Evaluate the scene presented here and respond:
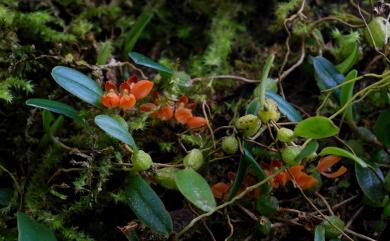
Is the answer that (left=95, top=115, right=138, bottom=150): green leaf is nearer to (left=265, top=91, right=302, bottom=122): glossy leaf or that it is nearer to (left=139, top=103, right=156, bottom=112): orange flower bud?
(left=139, top=103, right=156, bottom=112): orange flower bud

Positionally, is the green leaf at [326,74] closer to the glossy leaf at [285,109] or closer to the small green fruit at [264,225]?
the glossy leaf at [285,109]

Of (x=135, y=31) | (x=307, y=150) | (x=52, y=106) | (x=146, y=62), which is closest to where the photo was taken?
(x=307, y=150)

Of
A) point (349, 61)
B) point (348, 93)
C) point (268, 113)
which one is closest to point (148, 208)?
point (268, 113)

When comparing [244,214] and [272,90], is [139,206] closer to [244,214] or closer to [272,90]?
[244,214]

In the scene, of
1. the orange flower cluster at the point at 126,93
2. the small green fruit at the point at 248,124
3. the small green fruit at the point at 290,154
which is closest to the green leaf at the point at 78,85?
the orange flower cluster at the point at 126,93

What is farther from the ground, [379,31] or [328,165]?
[379,31]

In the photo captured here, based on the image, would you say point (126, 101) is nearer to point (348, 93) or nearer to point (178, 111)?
point (178, 111)
